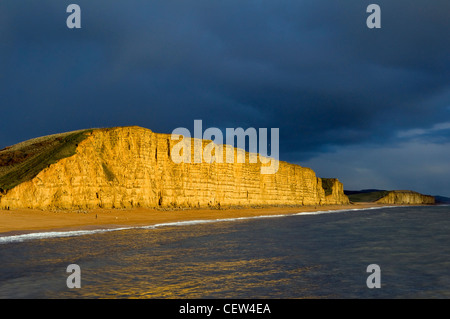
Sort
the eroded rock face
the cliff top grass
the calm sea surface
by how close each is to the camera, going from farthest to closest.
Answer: the eroded rock face < the cliff top grass < the calm sea surface

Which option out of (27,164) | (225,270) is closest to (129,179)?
(27,164)

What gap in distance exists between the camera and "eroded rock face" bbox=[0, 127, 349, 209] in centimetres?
4453

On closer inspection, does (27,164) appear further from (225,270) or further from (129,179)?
(225,270)

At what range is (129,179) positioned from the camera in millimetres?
55500

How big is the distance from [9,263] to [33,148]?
211 feet

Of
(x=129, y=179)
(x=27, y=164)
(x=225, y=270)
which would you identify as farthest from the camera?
(x=129, y=179)

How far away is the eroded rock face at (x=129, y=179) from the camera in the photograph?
4453cm

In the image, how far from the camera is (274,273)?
11.4m

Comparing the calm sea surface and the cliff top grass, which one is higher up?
the cliff top grass

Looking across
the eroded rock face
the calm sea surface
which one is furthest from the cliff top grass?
the calm sea surface

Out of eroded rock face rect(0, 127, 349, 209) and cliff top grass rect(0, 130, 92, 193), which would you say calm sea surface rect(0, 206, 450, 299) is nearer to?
eroded rock face rect(0, 127, 349, 209)

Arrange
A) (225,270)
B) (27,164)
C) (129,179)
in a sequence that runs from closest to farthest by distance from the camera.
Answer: (225,270), (27,164), (129,179)
